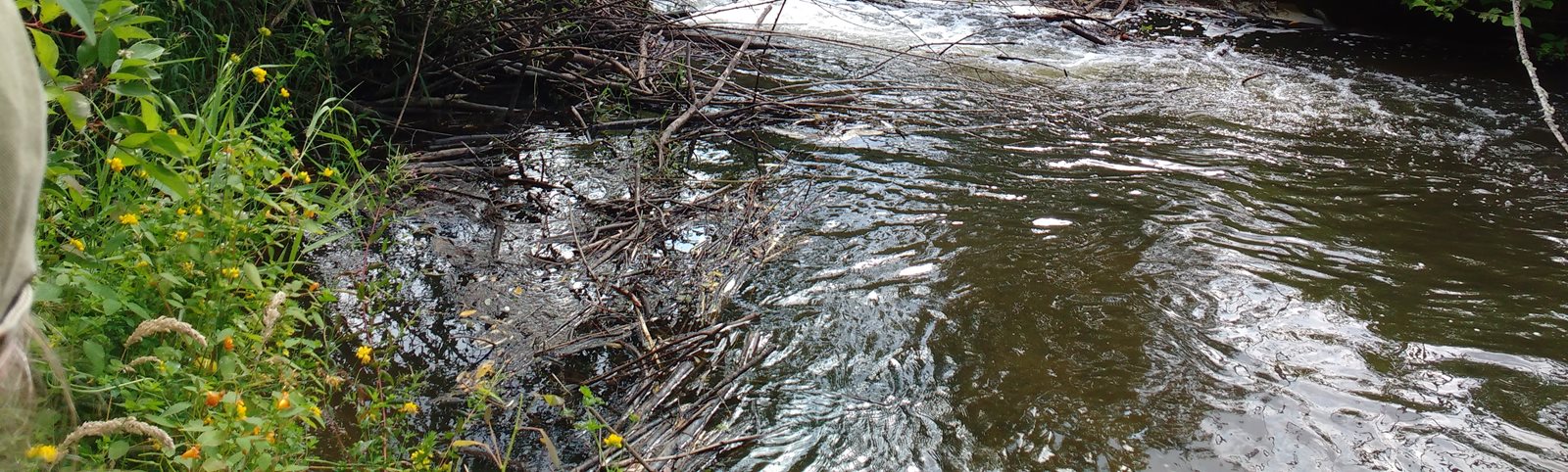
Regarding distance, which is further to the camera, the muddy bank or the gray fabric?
the muddy bank

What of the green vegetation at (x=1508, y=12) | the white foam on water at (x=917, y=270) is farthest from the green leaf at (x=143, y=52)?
the green vegetation at (x=1508, y=12)

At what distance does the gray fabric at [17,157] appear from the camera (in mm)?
741

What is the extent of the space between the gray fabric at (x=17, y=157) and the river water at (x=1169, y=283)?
2418mm

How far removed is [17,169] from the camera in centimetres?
76

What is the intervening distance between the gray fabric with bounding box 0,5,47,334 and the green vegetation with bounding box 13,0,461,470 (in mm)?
873

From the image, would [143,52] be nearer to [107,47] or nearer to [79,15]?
[107,47]

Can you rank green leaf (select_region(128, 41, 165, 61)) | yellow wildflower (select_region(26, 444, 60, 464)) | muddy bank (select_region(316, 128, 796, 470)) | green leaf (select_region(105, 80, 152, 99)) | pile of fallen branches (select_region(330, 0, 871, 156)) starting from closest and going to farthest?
yellow wildflower (select_region(26, 444, 60, 464))
green leaf (select_region(105, 80, 152, 99))
green leaf (select_region(128, 41, 165, 61))
muddy bank (select_region(316, 128, 796, 470))
pile of fallen branches (select_region(330, 0, 871, 156))

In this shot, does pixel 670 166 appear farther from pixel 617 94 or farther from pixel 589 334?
pixel 589 334

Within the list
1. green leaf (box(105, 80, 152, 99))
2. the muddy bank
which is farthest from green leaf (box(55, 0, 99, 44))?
the muddy bank

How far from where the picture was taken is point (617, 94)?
6207 millimetres

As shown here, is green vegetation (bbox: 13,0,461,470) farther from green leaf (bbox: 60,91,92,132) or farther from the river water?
the river water

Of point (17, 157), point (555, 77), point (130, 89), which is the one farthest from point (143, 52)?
point (555, 77)

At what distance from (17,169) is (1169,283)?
4182mm

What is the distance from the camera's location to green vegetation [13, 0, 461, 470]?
2.26m
